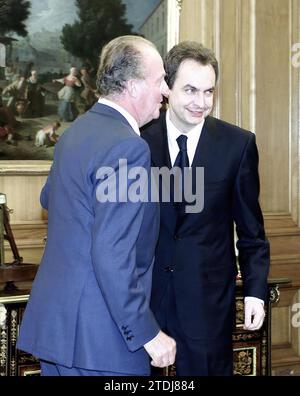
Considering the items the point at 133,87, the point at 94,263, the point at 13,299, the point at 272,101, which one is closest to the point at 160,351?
the point at 94,263

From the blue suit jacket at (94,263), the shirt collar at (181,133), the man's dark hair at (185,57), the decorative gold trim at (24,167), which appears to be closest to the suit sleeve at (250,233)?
the shirt collar at (181,133)

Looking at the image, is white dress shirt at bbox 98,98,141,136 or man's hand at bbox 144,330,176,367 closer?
man's hand at bbox 144,330,176,367

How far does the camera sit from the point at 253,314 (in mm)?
2684

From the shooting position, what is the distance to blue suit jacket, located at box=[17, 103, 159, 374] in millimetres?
1949

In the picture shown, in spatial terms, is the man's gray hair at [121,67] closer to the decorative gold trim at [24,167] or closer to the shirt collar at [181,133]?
the shirt collar at [181,133]

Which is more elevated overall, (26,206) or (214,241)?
(26,206)

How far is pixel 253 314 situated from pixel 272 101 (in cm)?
256

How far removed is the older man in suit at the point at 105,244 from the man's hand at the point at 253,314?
0.64 m

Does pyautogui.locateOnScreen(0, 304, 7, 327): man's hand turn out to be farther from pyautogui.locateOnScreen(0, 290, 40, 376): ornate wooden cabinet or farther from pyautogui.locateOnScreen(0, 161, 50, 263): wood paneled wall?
pyautogui.locateOnScreen(0, 161, 50, 263): wood paneled wall

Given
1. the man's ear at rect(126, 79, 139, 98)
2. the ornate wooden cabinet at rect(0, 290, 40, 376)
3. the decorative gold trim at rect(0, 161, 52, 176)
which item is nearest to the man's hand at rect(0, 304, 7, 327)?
the ornate wooden cabinet at rect(0, 290, 40, 376)

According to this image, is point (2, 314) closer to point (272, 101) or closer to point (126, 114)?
point (126, 114)

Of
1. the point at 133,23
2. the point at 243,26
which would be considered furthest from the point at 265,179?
the point at 133,23

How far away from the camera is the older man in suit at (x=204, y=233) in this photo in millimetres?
2662
